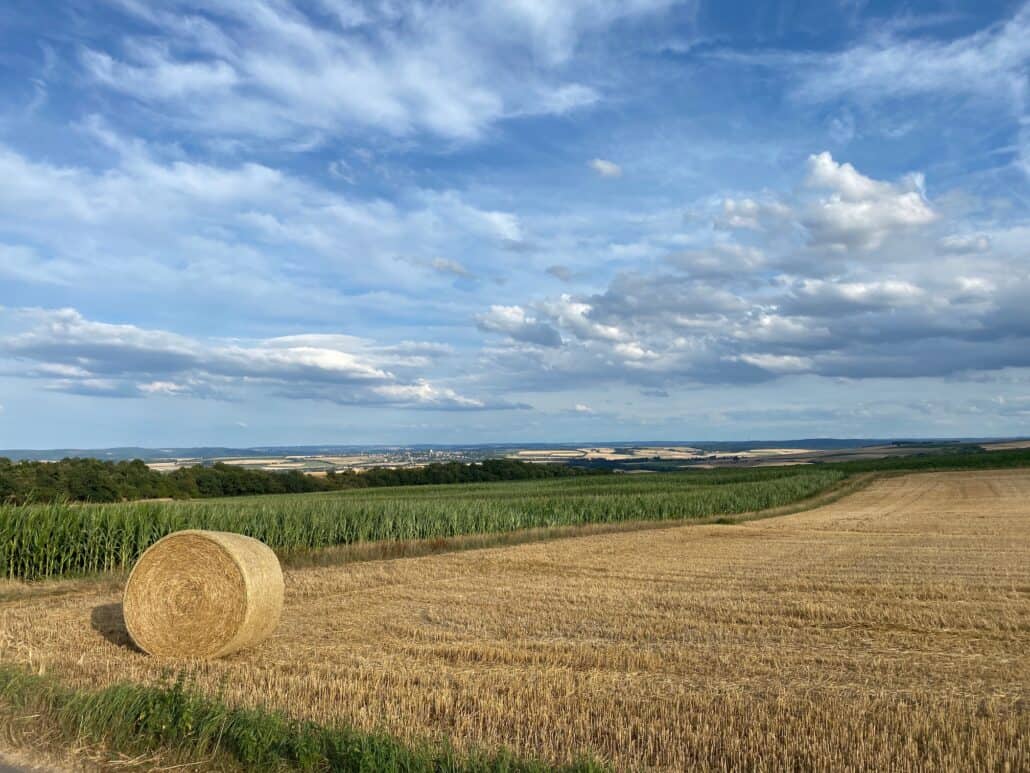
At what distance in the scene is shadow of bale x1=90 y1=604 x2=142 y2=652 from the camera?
11.5 metres

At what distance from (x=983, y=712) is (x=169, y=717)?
698 cm

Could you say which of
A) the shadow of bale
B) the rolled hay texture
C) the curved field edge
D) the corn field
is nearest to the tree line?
the corn field

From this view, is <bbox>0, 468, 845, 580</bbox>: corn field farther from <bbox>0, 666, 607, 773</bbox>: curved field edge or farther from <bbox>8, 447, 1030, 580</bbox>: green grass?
<bbox>0, 666, 607, 773</bbox>: curved field edge

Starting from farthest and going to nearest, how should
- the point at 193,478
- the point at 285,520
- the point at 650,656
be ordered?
the point at 193,478 < the point at 285,520 < the point at 650,656

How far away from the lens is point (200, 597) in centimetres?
1096

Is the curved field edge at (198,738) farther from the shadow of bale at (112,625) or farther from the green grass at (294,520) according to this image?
the green grass at (294,520)

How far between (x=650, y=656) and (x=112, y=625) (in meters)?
8.14

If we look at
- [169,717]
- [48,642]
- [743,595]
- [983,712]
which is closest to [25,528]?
[48,642]

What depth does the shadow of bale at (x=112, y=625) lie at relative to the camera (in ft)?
37.9

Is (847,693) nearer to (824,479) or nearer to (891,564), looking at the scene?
(891,564)

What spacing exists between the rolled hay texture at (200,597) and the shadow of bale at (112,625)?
56 centimetres

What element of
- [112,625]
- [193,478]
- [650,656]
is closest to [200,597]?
[112,625]

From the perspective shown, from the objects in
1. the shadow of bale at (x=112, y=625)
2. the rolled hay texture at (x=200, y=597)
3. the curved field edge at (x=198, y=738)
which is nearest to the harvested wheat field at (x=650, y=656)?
the shadow of bale at (x=112, y=625)

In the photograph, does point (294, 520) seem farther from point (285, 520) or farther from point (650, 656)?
point (650, 656)
